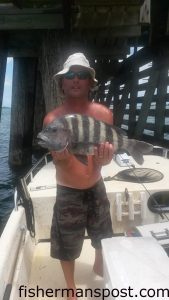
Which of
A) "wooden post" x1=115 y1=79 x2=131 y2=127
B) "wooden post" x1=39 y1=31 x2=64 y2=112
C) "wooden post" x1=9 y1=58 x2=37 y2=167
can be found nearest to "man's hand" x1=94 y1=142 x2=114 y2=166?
"wooden post" x1=39 y1=31 x2=64 y2=112

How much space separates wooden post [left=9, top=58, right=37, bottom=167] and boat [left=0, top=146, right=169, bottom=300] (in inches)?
211

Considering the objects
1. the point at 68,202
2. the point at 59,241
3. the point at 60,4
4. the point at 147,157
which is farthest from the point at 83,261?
the point at 60,4

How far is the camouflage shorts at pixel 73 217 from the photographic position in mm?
2979

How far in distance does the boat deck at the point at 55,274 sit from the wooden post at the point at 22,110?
6748 mm

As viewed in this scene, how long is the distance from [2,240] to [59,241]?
51cm

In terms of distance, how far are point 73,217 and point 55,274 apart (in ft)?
3.03

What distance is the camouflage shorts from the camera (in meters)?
2.98

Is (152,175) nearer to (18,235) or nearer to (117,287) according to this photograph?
(18,235)

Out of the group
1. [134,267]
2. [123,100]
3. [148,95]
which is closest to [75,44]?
[148,95]

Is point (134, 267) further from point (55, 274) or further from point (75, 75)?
point (55, 274)

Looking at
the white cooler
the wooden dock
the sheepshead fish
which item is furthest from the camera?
the wooden dock

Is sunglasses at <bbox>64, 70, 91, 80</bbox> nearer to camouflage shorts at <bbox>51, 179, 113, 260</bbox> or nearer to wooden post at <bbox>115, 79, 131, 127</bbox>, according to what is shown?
camouflage shorts at <bbox>51, 179, 113, 260</bbox>

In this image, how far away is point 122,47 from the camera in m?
9.05

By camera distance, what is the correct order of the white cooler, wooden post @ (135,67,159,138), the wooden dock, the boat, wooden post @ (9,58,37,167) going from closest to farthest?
1. the white cooler
2. the boat
3. the wooden dock
4. wooden post @ (135,67,159,138)
5. wooden post @ (9,58,37,167)
